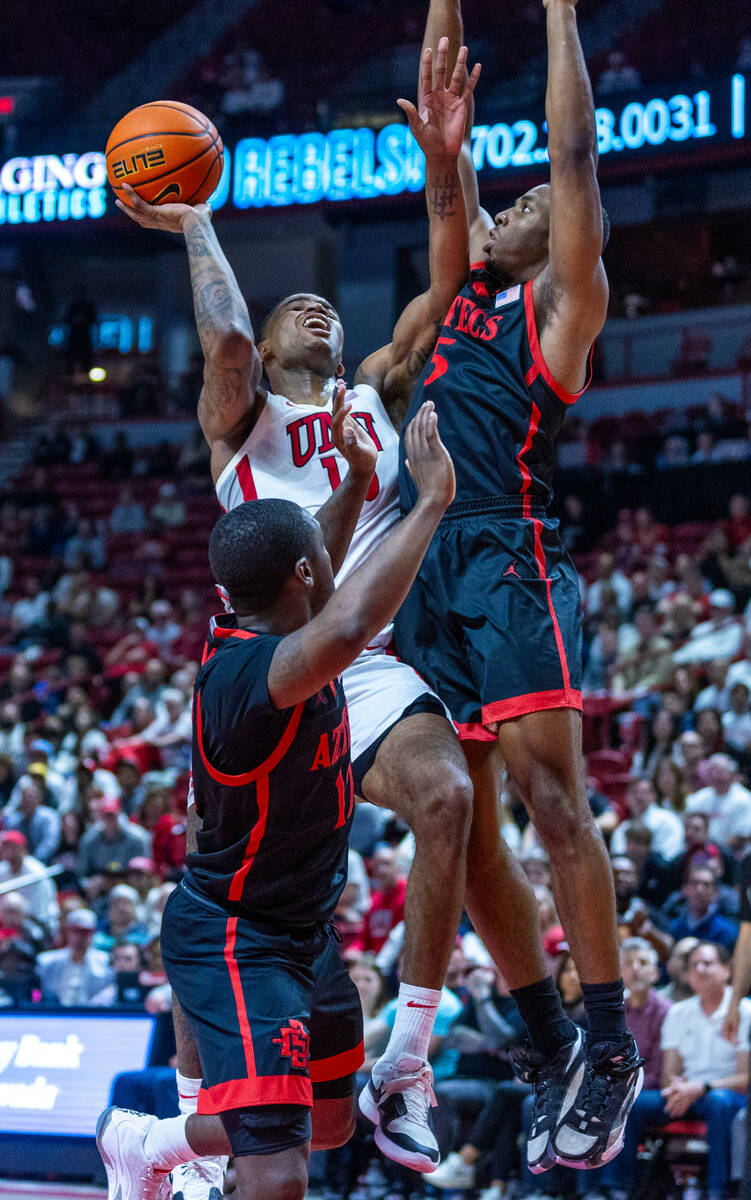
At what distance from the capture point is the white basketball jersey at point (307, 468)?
Result: 443 cm

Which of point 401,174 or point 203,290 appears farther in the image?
point 401,174

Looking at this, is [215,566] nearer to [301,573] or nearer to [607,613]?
[301,573]

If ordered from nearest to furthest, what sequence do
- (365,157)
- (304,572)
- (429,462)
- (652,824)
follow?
(429,462)
(304,572)
(652,824)
(365,157)

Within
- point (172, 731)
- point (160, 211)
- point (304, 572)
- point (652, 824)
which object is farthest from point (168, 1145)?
point (172, 731)

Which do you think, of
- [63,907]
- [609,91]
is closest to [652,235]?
[609,91]

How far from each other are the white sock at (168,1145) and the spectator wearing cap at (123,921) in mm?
5641

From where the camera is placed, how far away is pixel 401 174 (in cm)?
1880

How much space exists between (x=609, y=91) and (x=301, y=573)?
15.9m

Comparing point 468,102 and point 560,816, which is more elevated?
point 468,102

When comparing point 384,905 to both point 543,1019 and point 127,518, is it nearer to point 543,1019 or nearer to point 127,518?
point 543,1019

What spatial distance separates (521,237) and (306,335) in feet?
2.53

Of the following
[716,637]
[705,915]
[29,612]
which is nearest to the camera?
[705,915]

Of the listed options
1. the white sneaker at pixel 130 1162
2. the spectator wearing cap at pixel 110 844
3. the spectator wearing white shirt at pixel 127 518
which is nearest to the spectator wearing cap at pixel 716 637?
the spectator wearing cap at pixel 110 844

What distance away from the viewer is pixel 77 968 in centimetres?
932
